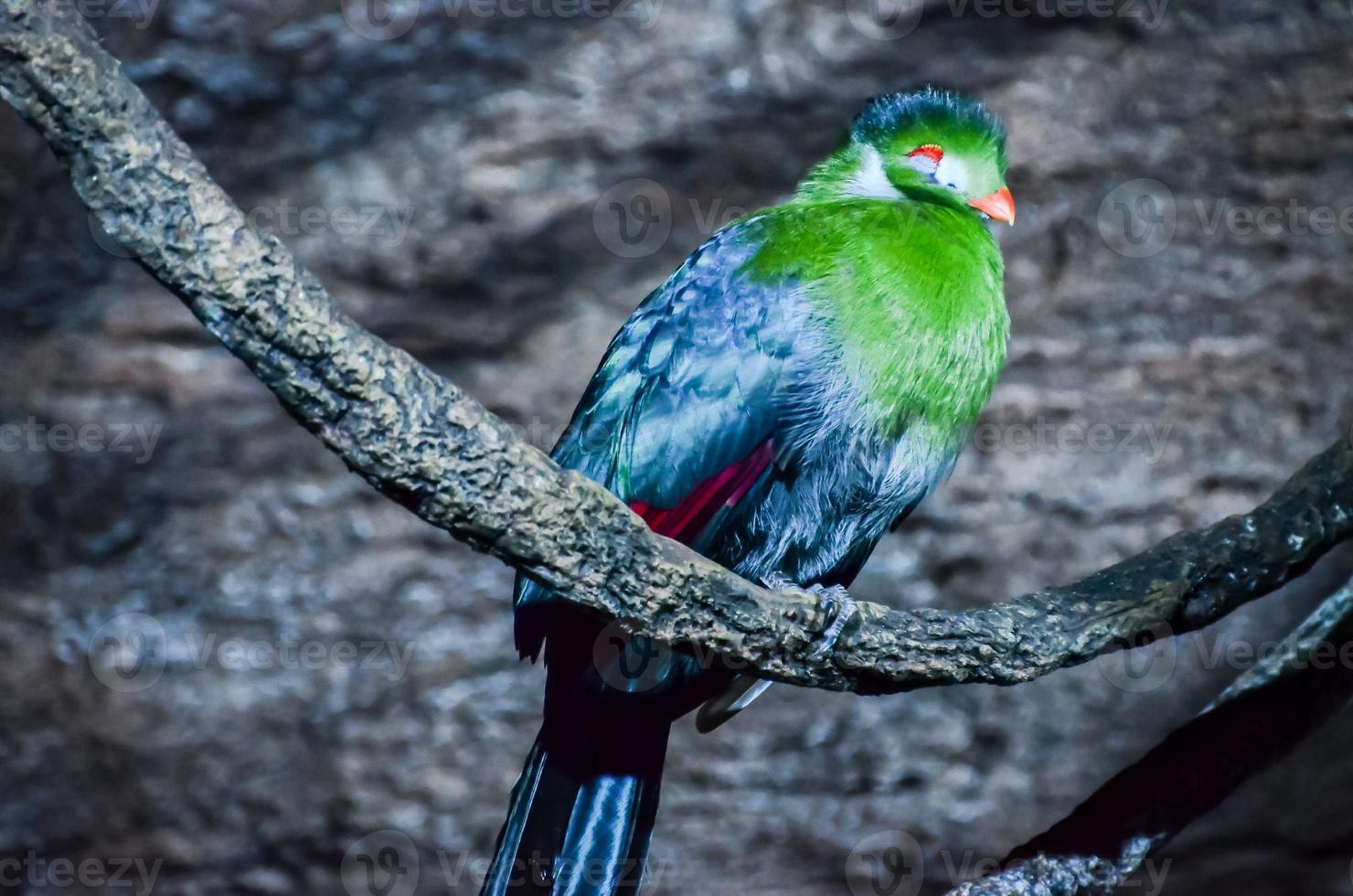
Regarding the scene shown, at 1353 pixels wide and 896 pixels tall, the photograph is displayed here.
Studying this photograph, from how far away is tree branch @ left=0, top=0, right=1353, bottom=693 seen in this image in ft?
3.58

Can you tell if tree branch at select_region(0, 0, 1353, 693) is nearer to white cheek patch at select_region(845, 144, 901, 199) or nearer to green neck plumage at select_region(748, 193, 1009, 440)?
green neck plumage at select_region(748, 193, 1009, 440)

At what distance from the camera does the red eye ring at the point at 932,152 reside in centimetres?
194

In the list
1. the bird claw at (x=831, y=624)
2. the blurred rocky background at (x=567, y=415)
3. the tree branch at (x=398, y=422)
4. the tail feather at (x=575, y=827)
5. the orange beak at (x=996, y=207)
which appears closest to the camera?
the tree branch at (x=398, y=422)

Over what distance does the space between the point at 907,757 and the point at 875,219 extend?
6.19 feet

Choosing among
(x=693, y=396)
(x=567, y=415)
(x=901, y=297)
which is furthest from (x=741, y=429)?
(x=567, y=415)

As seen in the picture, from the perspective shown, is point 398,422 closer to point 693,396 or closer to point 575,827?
point 693,396

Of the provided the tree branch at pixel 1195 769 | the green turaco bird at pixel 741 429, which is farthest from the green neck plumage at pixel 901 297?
the tree branch at pixel 1195 769

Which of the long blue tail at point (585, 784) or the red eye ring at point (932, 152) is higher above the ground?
the red eye ring at point (932, 152)

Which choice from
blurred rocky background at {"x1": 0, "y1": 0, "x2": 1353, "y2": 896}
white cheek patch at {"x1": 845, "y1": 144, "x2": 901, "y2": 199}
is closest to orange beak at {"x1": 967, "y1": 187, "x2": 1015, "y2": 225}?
white cheek patch at {"x1": 845, "y1": 144, "x2": 901, "y2": 199}

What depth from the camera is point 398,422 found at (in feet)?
3.89

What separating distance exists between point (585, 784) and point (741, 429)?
22.9 inches

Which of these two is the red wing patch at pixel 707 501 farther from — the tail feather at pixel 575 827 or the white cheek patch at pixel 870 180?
the white cheek patch at pixel 870 180

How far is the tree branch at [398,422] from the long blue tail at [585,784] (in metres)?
0.33

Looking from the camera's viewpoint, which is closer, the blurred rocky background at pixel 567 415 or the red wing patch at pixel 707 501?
the red wing patch at pixel 707 501
